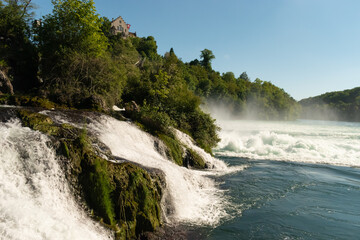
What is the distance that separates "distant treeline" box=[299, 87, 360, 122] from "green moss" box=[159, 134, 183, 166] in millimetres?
113312

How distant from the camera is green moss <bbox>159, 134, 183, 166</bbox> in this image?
12.8 metres

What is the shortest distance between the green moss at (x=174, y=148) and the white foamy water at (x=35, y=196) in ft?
23.3

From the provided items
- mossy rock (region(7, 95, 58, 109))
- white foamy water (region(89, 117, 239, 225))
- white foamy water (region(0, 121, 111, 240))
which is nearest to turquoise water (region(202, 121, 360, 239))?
white foamy water (region(89, 117, 239, 225))

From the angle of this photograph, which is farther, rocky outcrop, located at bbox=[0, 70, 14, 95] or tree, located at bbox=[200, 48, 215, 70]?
tree, located at bbox=[200, 48, 215, 70]

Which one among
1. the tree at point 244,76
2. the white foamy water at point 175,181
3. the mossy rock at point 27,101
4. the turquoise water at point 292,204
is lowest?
the turquoise water at point 292,204

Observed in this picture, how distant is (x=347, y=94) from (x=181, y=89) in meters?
140

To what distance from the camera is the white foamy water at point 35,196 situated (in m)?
4.57

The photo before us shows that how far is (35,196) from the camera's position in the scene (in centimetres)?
537

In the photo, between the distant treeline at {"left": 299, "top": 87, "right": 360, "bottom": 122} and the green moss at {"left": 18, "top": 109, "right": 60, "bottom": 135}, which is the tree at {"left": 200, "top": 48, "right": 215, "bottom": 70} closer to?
the distant treeline at {"left": 299, "top": 87, "right": 360, "bottom": 122}

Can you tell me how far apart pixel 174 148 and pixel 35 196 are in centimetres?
842

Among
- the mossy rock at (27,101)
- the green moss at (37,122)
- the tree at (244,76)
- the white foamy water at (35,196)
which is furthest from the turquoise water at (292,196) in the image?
the tree at (244,76)

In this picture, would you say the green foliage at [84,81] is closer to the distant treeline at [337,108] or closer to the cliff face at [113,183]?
the cliff face at [113,183]

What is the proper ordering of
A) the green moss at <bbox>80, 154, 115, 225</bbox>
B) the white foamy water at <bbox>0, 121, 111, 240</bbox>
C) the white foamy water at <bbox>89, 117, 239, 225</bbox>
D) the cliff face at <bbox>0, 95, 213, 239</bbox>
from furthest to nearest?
the white foamy water at <bbox>89, 117, 239, 225</bbox> < the cliff face at <bbox>0, 95, 213, 239</bbox> < the green moss at <bbox>80, 154, 115, 225</bbox> < the white foamy water at <bbox>0, 121, 111, 240</bbox>

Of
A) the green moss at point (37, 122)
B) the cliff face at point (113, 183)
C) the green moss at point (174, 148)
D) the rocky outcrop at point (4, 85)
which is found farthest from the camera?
the rocky outcrop at point (4, 85)
